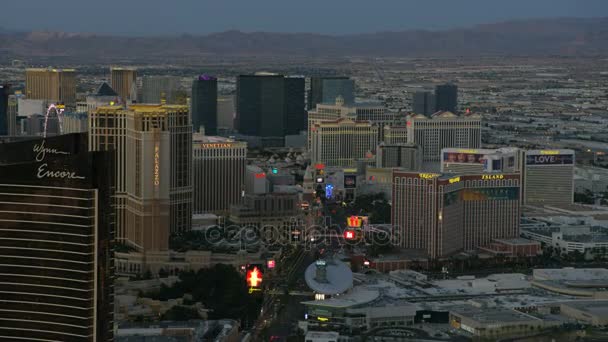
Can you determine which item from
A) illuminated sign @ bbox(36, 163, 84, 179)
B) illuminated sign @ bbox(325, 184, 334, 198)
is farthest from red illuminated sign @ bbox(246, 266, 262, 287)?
illuminated sign @ bbox(325, 184, 334, 198)

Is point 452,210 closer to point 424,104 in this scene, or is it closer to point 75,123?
point 75,123

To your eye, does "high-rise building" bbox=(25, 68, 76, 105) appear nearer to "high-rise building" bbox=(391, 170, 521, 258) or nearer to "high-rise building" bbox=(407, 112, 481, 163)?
"high-rise building" bbox=(407, 112, 481, 163)

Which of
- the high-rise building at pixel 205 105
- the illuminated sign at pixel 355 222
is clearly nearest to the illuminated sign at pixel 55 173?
the illuminated sign at pixel 355 222

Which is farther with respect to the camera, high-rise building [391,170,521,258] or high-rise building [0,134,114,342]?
high-rise building [391,170,521,258]

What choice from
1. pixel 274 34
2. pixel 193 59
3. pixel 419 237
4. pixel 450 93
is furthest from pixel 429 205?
pixel 274 34

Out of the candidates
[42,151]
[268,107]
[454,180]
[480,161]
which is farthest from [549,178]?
[42,151]

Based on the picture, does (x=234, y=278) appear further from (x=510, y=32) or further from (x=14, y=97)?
(x=510, y=32)

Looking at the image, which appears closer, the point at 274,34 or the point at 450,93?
the point at 450,93
